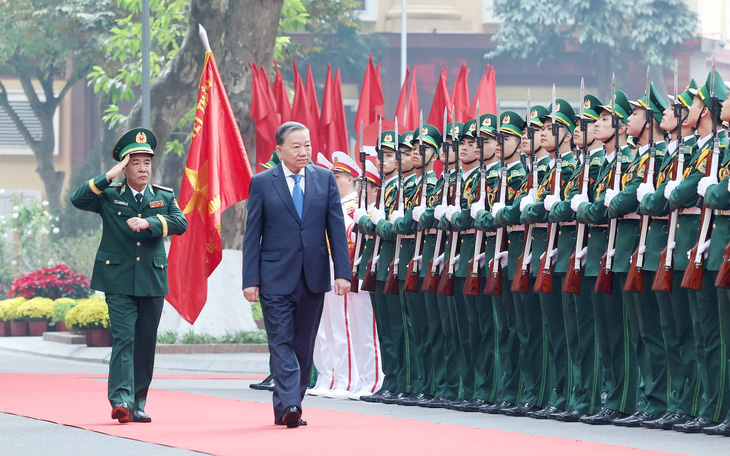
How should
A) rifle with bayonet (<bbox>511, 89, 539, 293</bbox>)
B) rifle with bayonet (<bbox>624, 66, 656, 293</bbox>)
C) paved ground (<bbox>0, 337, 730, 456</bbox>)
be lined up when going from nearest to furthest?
paved ground (<bbox>0, 337, 730, 456</bbox>) → rifle with bayonet (<bbox>624, 66, 656, 293</bbox>) → rifle with bayonet (<bbox>511, 89, 539, 293</bbox>)

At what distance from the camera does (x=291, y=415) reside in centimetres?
934

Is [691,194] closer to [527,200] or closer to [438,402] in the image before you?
[527,200]

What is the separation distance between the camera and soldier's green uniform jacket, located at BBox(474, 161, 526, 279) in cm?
1075

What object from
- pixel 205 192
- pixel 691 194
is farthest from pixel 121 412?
pixel 205 192

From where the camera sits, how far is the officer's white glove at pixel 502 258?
10875 mm

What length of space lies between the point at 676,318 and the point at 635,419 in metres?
0.69

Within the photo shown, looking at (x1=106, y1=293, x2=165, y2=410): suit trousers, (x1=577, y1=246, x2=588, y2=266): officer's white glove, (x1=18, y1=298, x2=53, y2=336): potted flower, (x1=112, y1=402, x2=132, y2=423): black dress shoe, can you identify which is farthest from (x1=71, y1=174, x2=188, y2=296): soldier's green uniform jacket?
(x1=18, y1=298, x2=53, y2=336): potted flower

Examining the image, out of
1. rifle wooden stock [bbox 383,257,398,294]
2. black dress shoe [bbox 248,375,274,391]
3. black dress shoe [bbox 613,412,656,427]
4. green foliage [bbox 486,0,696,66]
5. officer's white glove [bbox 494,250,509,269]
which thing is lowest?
black dress shoe [bbox 248,375,274,391]

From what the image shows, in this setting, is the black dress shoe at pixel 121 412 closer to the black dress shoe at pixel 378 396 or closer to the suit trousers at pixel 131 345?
the suit trousers at pixel 131 345

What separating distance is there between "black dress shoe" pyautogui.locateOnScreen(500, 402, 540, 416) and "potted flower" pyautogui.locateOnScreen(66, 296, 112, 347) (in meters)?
10.9

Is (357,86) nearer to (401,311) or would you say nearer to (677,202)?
(401,311)

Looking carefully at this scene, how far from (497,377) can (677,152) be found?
2.57 m

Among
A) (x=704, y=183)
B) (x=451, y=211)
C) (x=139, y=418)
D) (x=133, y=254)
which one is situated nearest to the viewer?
(x=704, y=183)

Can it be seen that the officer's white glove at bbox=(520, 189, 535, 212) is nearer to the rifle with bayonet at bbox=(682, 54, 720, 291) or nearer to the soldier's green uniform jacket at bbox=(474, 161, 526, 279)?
the soldier's green uniform jacket at bbox=(474, 161, 526, 279)
